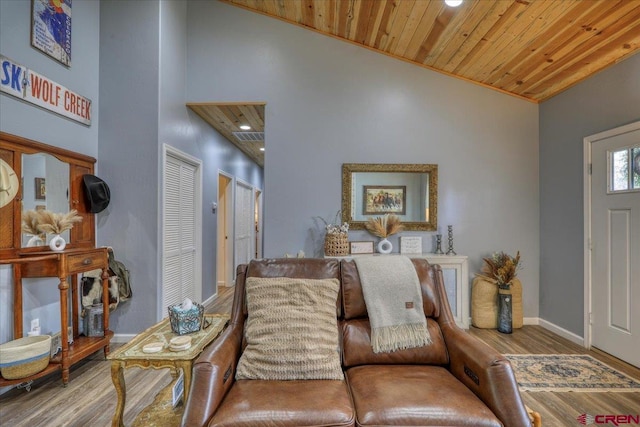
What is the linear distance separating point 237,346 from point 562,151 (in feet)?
12.4

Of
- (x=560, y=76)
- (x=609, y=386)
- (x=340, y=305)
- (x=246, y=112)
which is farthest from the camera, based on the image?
(x=246, y=112)

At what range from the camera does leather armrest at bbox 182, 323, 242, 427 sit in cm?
119

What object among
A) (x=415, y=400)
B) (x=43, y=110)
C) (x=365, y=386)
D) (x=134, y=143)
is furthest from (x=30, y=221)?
(x=415, y=400)

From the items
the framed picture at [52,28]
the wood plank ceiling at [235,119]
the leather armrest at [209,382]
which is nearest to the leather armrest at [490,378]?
the leather armrest at [209,382]

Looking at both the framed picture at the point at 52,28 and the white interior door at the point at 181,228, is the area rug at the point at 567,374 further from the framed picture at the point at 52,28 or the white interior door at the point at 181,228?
the framed picture at the point at 52,28

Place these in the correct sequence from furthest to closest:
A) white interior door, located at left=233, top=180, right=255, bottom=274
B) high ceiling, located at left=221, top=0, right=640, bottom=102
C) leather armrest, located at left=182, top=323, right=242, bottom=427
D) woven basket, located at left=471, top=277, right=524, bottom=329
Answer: white interior door, located at left=233, top=180, right=255, bottom=274 → woven basket, located at left=471, top=277, right=524, bottom=329 → high ceiling, located at left=221, top=0, right=640, bottom=102 → leather armrest, located at left=182, top=323, right=242, bottom=427

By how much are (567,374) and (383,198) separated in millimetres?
2262

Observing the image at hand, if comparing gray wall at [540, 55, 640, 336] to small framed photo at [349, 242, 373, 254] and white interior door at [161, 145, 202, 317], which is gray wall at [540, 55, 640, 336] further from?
white interior door at [161, 145, 202, 317]

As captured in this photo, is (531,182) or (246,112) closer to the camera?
(531,182)

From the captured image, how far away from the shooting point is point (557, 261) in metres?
3.41

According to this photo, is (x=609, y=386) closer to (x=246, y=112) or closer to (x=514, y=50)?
(x=514, y=50)

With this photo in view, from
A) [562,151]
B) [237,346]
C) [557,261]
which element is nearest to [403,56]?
[562,151]

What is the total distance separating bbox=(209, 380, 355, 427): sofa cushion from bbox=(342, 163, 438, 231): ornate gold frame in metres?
2.37

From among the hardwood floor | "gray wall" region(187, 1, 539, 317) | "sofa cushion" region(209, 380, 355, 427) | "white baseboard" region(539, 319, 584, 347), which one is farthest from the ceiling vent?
"white baseboard" region(539, 319, 584, 347)
